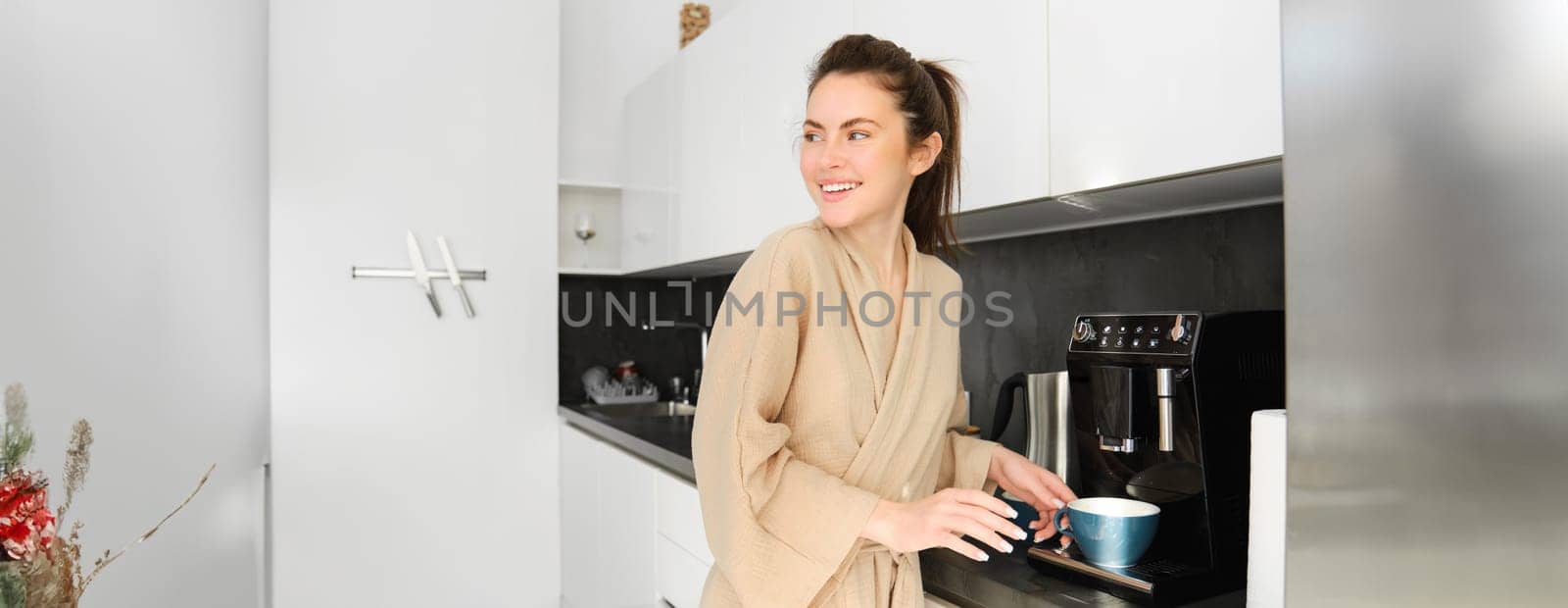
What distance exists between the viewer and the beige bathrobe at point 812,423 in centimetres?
88

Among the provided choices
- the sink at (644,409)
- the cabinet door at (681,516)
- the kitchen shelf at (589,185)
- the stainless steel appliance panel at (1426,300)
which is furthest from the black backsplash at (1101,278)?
the kitchen shelf at (589,185)

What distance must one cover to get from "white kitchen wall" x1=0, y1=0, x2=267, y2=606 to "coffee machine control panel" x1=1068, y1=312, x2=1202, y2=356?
132 centimetres

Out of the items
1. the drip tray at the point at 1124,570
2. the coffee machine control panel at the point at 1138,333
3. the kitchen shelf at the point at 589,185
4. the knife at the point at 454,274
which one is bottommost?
the drip tray at the point at 1124,570

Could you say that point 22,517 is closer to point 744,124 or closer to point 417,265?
point 744,124

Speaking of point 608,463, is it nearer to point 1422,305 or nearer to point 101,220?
point 101,220

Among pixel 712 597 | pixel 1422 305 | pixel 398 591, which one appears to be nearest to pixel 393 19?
pixel 398 591

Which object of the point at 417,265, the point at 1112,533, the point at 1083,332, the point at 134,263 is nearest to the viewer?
the point at 1112,533

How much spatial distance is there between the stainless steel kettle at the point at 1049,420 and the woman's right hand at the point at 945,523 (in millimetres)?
742

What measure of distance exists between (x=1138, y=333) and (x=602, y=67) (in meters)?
2.79

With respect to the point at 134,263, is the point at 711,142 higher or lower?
higher

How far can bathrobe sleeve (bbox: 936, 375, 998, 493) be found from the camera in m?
1.14

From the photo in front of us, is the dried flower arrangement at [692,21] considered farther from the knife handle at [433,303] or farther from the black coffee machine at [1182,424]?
the black coffee machine at [1182,424]

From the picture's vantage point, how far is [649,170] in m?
3.09

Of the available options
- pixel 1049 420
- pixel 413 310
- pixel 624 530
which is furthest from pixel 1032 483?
pixel 413 310
